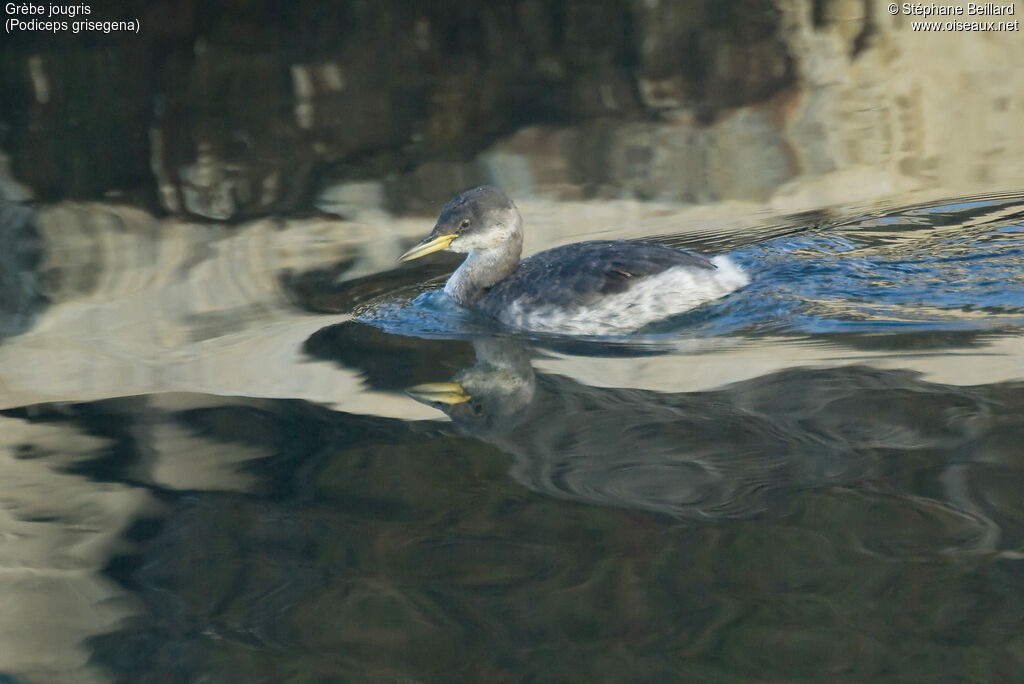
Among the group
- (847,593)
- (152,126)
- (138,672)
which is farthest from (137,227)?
(847,593)

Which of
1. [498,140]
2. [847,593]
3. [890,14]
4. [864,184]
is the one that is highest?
[890,14]

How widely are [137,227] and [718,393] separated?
4491 mm

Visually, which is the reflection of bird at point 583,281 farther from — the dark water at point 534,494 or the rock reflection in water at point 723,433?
the rock reflection in water at point 723,433

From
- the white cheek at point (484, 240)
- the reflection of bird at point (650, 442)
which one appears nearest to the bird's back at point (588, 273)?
the white cheek at point (484, 240)

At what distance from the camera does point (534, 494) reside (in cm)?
363

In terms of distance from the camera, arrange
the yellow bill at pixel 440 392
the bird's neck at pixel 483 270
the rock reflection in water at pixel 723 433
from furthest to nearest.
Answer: the bird's neck at pixel 483 270
the yellow bill at pixel 440 392
the rock reflection in water at pixel 723 433

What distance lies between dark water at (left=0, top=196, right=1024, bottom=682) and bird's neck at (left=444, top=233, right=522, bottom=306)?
0.89 ft

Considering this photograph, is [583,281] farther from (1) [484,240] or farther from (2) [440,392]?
(2) [440,392]

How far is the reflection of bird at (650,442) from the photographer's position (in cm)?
Result: 359

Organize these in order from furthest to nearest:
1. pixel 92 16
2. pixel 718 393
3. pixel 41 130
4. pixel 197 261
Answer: pixel 92 16 → pixel 41 130 → pixel 197 261 → pixel 718 393

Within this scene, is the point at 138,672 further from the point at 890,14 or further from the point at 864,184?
the point at 890,14

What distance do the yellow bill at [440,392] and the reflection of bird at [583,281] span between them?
904 mm

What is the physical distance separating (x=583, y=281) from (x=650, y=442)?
160cm

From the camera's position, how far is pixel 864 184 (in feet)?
25.6
